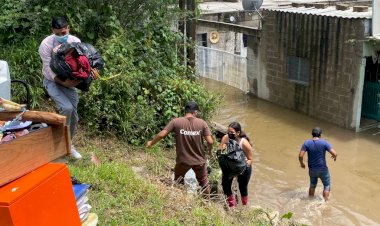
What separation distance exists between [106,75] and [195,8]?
340 centimetres

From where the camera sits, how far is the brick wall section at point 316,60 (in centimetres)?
1356

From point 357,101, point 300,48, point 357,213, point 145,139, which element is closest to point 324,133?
point 357,101

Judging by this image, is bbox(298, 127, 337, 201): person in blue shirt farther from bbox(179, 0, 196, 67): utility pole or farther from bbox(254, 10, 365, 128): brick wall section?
bbox(254, 10, 365, 128): brick wall section

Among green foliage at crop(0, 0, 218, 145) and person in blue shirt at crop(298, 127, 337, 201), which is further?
green foliage at crop(0, 0, 218, 145)

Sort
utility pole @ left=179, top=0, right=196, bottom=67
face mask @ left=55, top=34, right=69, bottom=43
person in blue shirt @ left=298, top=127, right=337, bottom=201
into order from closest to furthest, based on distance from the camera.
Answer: face mask @ left=55, top=34, right=69, bottom=43 < person in blue shirt @ left=298, top=127, right=337, bottom=201 < utility pole @ left=179, top=0, right=196, bottom=67

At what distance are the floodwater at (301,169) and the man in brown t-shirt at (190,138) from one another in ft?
7.92

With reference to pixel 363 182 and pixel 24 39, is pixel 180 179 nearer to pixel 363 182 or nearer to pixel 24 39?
pixel 24 39

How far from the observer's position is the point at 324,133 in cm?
1370

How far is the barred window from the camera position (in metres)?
15.2

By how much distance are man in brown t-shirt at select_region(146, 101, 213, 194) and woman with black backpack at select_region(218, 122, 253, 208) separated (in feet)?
0.93

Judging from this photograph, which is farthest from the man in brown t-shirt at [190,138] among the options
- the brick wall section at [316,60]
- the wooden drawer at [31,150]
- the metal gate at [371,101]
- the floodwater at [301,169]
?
the metal gate at [371,101]

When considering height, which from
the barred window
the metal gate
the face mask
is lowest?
the metal gate

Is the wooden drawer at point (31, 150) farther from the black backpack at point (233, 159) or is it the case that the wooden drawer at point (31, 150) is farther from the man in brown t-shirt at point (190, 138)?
the black backpack at point (233, 159)

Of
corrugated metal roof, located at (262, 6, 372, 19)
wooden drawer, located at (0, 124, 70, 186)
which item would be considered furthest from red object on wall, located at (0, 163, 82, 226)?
corrugated metal roof, located at (262, 6, 372, 19)
